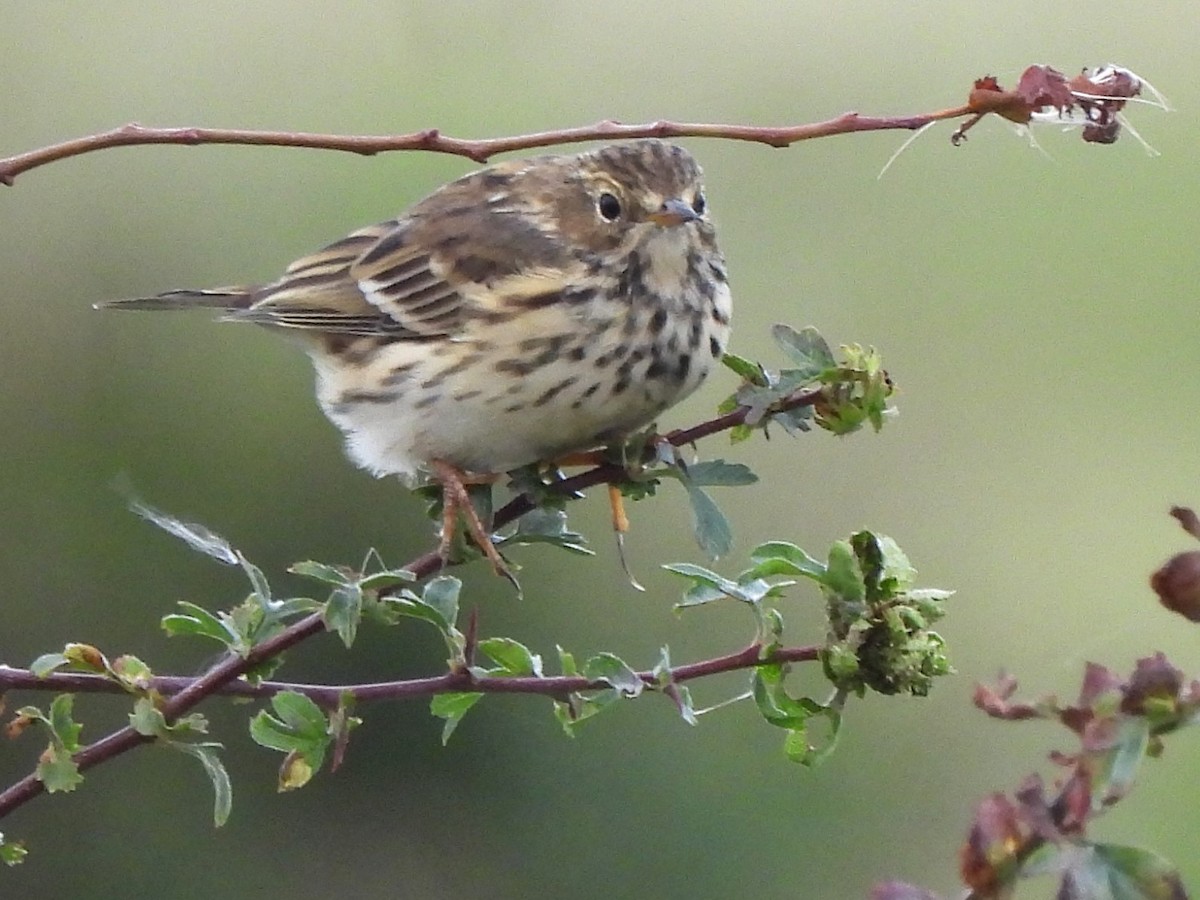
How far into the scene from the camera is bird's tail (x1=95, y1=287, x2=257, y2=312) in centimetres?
227

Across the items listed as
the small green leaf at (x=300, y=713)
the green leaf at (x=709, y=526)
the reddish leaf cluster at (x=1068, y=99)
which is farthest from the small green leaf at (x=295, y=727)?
the reddish leaf cluster at (x=1068, y=99)

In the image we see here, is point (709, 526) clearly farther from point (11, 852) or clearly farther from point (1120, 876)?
point (1120, 876)

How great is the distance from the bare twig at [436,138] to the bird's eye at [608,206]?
903 millimetres

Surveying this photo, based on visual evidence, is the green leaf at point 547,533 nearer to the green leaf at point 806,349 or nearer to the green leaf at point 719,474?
the green leaf at point 719,474

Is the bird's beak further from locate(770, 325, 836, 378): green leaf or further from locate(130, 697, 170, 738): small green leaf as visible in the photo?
locate(130, 697, 170, 738): small green leaf

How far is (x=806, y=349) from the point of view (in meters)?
1.41

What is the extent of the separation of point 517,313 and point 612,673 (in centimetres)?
103

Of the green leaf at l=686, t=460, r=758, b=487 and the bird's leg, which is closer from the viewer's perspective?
the green leaf at l=686, t=460, r=758, b=487

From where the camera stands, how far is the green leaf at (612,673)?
129cm

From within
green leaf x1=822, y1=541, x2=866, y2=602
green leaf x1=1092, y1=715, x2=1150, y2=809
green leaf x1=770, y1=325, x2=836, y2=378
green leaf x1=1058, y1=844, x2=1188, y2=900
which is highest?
green leaf x1=1092, y1=715, x2=1150, y2=809

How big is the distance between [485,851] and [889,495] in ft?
5.15

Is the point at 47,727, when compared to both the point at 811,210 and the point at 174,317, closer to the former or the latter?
the point at 174,317

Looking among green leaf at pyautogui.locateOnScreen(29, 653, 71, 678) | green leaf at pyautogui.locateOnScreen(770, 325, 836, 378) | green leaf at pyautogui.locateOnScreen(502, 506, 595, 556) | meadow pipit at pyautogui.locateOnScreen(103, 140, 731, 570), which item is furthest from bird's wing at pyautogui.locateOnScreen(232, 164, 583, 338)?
green leaf at pyautogui.locateOnScreen(29, 653, 71, 678)

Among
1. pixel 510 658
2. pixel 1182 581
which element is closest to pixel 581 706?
pixel 510 658
